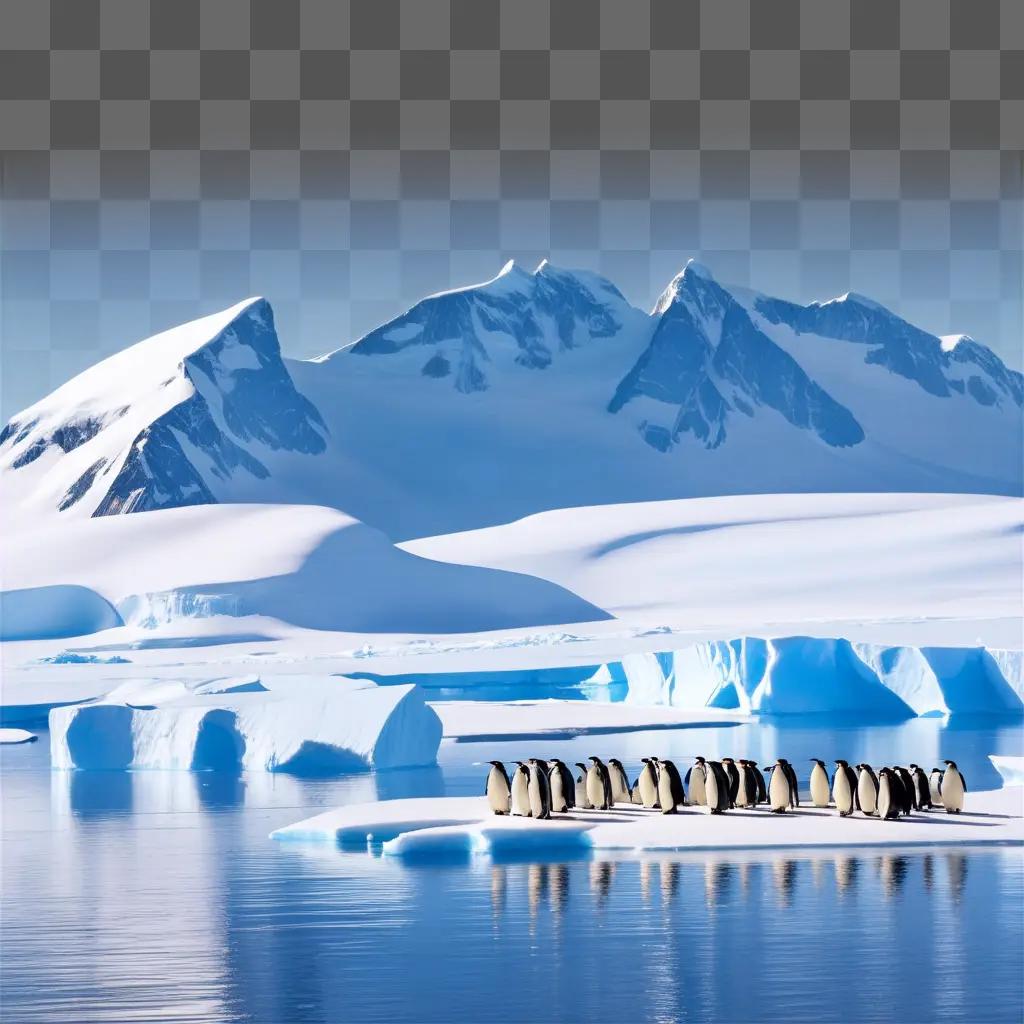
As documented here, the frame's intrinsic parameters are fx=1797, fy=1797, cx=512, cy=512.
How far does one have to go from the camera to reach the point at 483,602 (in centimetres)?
7656

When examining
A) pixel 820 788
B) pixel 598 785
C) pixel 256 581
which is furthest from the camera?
pixel 256 581

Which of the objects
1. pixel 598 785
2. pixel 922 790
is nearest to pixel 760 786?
pixel 922 790

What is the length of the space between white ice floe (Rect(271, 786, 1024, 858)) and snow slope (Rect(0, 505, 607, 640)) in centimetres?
4637

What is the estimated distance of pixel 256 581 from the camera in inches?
2781

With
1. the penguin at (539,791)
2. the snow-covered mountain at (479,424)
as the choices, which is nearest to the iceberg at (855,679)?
the penguin at (539,791)

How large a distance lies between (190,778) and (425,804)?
9.02 meters

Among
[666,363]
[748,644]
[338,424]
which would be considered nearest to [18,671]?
[748,644]

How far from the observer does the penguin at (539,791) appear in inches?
803

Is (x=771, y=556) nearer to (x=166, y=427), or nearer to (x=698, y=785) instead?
(x=166, y=427)

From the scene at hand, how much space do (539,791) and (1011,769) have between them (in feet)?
24.6

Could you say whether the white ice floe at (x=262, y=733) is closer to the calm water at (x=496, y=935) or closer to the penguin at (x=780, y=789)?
the calm water at (x=496, y=935)

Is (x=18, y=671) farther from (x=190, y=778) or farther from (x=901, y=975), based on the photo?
(x=901, y=975)

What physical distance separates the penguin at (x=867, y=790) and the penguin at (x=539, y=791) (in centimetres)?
361

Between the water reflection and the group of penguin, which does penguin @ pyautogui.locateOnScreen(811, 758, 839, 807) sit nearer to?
the group of penguin
